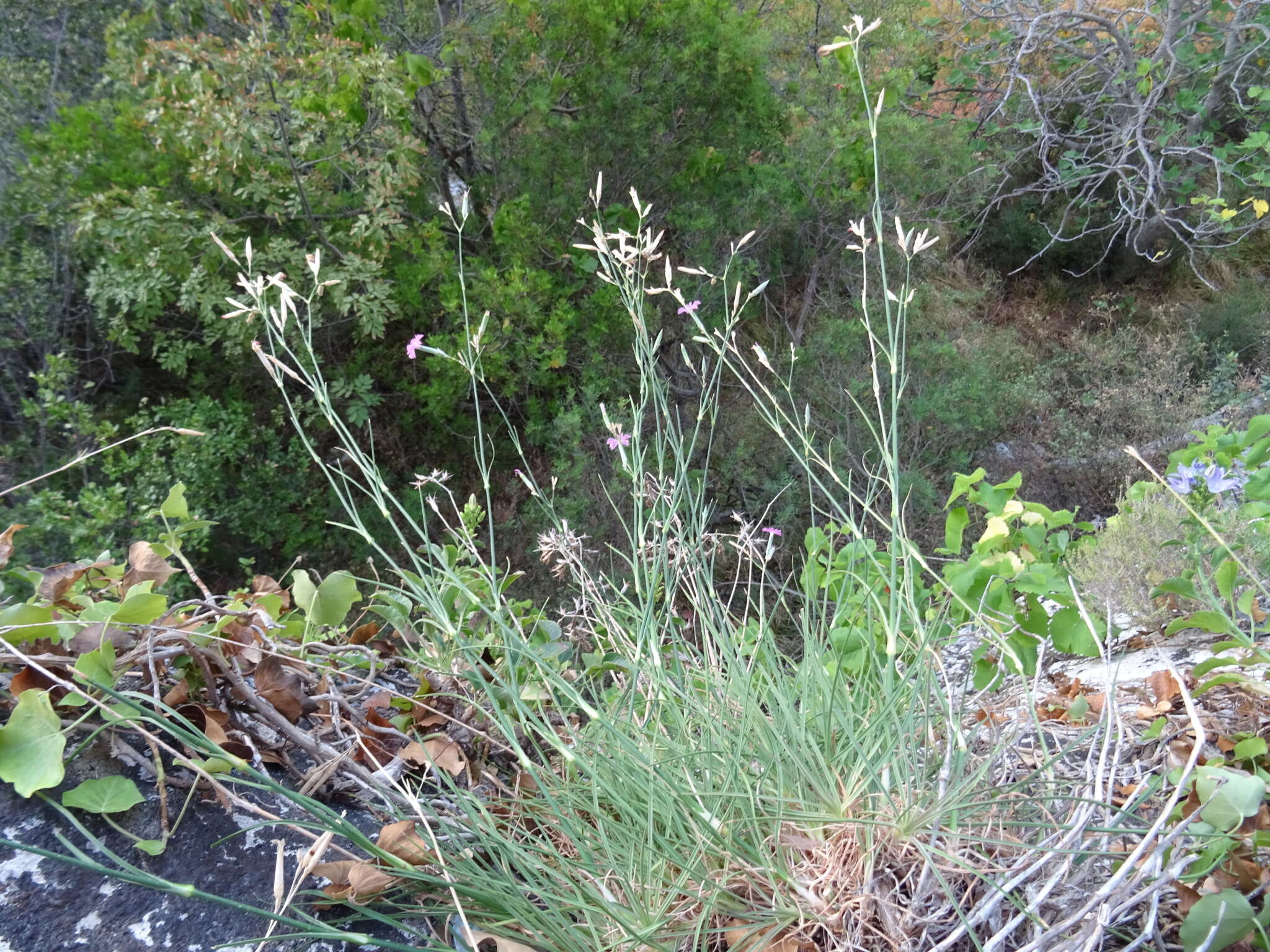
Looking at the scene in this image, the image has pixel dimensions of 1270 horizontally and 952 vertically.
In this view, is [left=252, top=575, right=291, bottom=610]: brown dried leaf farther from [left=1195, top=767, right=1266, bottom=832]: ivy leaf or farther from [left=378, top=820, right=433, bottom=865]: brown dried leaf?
[left=1195, top=767, right=1266, bottom=832]: ivy leaf

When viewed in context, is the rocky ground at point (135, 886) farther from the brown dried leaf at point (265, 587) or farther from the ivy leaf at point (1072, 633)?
the ivy leaf at point (1072, 633)

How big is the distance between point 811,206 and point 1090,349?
2659 millimetres

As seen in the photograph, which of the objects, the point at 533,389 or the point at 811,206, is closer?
the point at 533,389

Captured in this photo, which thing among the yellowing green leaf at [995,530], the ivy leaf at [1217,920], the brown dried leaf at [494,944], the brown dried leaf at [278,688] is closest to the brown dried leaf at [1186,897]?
the ivy leaf at [1217,920]

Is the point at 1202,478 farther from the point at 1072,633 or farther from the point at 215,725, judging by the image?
the point at 215,725

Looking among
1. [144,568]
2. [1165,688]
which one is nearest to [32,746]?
[144,568]

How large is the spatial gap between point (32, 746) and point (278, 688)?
0.91ft

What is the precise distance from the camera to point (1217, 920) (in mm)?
766

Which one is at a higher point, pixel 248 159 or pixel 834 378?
pixel 248 159

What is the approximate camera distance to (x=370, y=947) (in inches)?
34.6

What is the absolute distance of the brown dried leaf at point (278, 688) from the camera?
3.54 ft

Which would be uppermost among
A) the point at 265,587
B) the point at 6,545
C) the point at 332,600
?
the point at 6,545

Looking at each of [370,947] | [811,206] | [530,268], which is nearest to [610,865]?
[370,947]

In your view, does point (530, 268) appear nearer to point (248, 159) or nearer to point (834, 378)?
point (248, 159)
